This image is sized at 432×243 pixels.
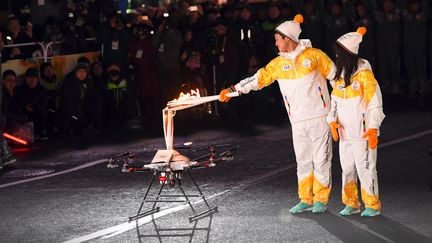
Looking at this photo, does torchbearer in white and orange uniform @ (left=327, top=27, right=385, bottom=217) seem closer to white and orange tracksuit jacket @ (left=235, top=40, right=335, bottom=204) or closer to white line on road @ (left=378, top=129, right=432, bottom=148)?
white and orange tracksuit jacket @ (left=235, top=40, right=335, bottom=204)

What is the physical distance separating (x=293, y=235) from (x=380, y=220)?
3.49 ft

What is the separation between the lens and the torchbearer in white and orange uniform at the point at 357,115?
35.9ft

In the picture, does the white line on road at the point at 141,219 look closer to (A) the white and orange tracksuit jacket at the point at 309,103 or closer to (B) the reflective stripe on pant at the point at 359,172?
(A) the white and orange tracksuit jacket at the point at 309,103

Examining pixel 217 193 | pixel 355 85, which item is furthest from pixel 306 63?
pixel 217 193

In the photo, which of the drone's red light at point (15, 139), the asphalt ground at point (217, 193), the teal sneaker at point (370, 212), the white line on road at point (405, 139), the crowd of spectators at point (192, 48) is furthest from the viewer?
the crowd of spectators at point (192, 48)

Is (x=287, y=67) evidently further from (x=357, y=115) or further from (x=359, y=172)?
(x=359, y=172)

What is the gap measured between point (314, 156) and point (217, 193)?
1.87m

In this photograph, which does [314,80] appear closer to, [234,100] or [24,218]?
[24,218]

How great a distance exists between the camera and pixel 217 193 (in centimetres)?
1291

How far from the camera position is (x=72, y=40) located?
20375mm

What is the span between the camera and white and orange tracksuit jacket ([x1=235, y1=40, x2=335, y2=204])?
1130 cm

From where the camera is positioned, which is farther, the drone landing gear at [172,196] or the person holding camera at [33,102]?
the person holding camera at [33,102]

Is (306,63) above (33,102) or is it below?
above

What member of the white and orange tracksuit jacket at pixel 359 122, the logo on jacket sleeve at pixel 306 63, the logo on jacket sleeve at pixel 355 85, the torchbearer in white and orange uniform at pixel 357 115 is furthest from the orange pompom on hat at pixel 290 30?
the logo on jacket sleeve at pixel 355 85
